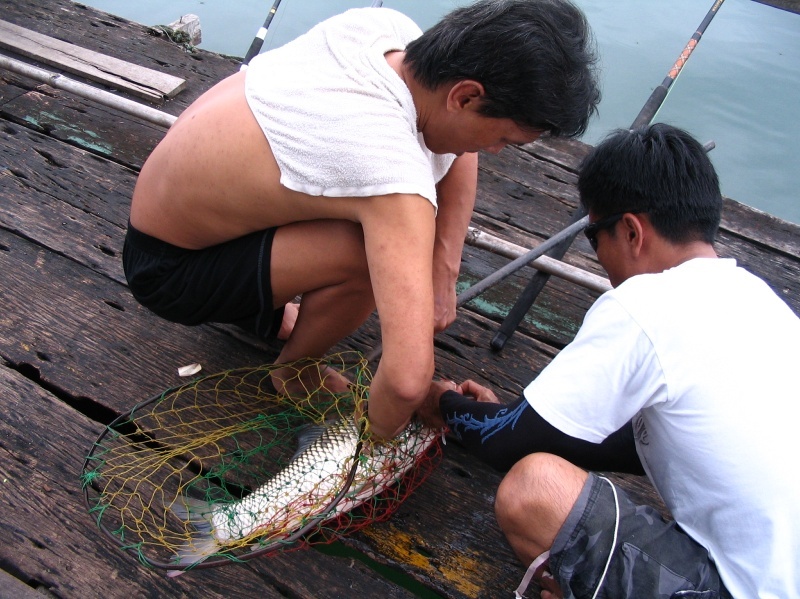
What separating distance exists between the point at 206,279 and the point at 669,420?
1215mm

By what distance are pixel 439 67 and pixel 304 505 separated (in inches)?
43.8

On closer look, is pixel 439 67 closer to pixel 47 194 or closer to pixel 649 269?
pixel 649 269

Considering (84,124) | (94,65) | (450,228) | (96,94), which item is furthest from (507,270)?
(94,65)

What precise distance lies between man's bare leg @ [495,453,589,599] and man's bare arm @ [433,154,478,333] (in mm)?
631

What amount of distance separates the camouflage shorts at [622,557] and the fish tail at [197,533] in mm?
831

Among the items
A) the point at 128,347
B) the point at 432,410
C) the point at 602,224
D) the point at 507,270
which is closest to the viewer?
the point at 602,224

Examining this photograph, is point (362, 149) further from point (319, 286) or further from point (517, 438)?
point (517, 438)

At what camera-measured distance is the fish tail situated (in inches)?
62.4

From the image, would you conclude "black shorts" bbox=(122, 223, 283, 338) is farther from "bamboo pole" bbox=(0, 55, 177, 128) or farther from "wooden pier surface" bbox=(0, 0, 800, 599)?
"bamboo pole" bbox=(0, 55, 177, 128)

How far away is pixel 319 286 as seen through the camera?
5.85ft

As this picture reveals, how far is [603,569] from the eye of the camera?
4.63ft

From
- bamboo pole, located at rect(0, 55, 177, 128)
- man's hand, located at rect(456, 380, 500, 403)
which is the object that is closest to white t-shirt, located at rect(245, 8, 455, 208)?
man's hand, located at rect(456, 380, 500, 403)

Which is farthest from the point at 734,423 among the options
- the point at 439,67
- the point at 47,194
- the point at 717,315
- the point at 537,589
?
the point at 47,194

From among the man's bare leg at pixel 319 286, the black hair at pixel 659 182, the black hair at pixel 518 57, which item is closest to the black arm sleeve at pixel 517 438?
the man's bare leg at pixel 319 286
